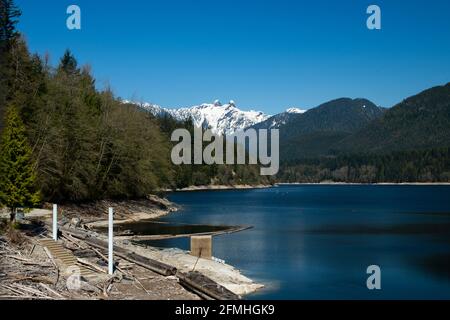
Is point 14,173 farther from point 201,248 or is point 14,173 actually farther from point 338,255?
Answer: point 338,255

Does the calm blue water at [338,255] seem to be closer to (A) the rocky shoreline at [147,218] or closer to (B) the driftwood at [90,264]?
(A) the rocky shoreline at [147,218]

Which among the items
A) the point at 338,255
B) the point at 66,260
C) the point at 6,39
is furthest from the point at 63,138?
the point at 66,260

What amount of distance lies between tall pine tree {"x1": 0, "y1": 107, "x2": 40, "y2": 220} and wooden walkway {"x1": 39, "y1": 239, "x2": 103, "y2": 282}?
3459 millimetres

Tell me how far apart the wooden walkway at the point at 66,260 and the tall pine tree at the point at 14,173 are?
3459 mm

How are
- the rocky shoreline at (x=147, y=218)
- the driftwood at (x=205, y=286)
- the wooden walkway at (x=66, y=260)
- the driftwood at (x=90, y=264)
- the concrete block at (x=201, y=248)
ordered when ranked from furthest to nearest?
the concrete block at (x=201, y=248), the rocky shoreline at (x=147, y=218), the driftwood at (x=90, y=264), the wooden walkway at (x=66, y=260), the driftwood at (x=205, y=286)

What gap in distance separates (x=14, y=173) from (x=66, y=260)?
7.48 m

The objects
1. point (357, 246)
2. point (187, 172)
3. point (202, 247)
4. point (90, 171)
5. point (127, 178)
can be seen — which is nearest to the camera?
point (202, 247)

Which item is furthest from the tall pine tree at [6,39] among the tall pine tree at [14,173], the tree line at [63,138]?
the tall pine tree at [14,173]

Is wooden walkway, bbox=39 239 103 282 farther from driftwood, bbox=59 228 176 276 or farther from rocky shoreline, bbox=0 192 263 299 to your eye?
driftwood, bbox=59 228 176 276

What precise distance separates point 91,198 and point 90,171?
4102 millimetres

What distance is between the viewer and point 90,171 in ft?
229

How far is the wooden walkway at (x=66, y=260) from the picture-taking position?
88.7 feet

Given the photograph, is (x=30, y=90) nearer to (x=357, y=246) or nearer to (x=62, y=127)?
(x=62, y=127)

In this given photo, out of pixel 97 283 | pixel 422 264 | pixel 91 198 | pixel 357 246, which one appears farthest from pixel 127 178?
pixel 97 283
